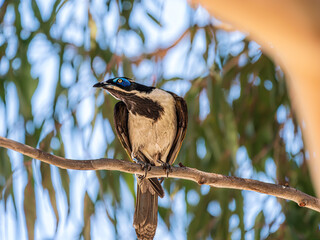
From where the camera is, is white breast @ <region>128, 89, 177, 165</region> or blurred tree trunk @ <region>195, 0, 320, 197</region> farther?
white breast @ <region>128, 89, 177, 165</region>

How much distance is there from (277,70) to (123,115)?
112cm

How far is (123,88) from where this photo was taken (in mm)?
3035

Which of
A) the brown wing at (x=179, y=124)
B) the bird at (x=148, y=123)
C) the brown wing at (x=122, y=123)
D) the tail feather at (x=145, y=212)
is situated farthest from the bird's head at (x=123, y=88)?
the tail feather at (x=145, y=212)

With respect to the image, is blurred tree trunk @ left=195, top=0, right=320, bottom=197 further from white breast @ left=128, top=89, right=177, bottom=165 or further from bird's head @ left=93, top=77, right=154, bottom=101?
white breast @ left=128, top=89, right=177, bottom=165

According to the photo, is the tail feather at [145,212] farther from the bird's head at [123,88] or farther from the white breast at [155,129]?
the bird's head at [123,88]

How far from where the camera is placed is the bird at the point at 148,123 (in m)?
3.10

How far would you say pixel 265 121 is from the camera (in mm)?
3469

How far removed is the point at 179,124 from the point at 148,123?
21cm

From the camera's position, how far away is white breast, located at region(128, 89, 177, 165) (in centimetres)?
314

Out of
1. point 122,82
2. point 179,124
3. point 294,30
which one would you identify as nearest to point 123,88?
point 122,82

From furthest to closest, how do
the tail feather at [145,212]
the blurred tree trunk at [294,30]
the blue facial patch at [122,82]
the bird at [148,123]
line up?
the bird at [148,123], the blue facial patch at [122,82], the tail feather at [145,212], the blurred tree trunk at [294,30]

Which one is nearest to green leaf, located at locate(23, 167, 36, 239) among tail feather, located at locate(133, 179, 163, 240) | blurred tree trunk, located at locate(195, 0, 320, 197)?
tail feather, located at locate(133, 179, 163, 240)

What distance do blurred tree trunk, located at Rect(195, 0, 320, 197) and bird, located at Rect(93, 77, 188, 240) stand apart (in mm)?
2498

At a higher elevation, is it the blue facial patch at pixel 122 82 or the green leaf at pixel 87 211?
the blue facial patch at pixel 122 82
